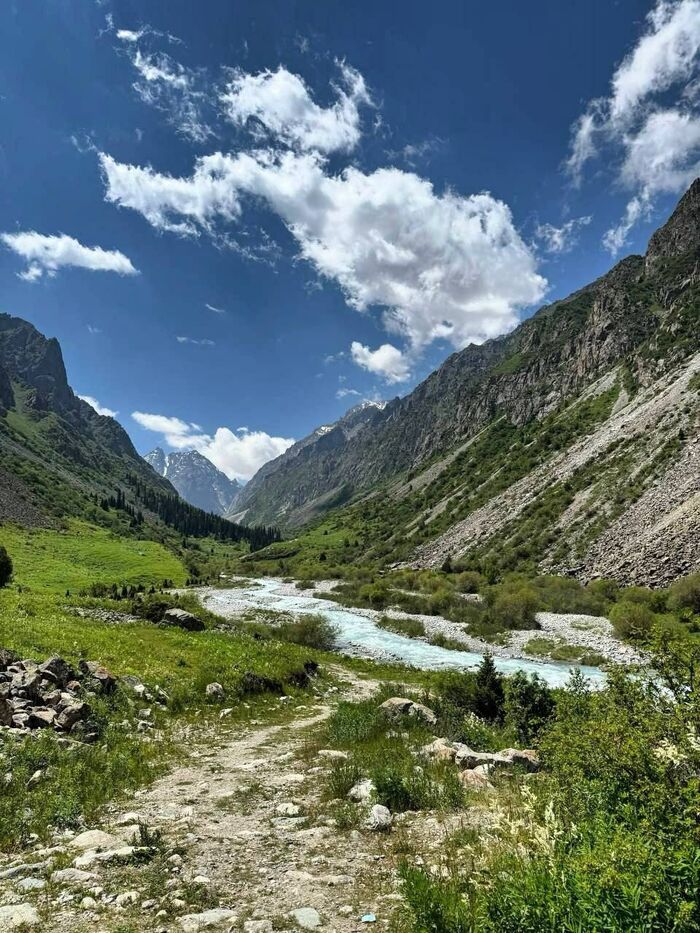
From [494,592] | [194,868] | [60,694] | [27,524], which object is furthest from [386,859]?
[27,524]

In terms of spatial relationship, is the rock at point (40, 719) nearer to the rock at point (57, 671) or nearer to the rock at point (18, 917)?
the rock at point (57, 671)

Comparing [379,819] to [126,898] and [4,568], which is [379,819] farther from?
[4,568]

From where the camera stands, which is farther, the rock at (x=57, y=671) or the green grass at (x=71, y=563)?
the green grass at (x=71, y=563)

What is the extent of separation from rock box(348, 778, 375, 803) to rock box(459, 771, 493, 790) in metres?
1.99

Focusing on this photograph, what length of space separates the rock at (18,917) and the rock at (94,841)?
5.57ft

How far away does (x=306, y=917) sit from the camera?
6.23 meters

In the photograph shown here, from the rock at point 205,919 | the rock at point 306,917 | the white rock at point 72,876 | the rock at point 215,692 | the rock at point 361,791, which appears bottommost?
the rock at point 215,692

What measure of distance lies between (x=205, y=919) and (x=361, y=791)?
5088mm

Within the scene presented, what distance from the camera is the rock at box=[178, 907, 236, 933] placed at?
6.00 m

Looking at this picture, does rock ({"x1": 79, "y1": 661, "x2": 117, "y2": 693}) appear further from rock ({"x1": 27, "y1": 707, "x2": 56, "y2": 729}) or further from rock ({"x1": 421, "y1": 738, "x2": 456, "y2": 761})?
rock ({"x1": 421, "y1": 738, "x2": 456, "y2": 761})

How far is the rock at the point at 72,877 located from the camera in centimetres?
691

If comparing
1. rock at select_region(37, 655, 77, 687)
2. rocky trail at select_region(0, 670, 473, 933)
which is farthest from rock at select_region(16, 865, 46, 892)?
rock at select_region(37, 655, 77, 687)

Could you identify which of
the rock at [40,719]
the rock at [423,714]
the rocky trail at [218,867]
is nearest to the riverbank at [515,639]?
the rock at [423,714]

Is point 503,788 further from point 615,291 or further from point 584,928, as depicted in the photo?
point 615,291
